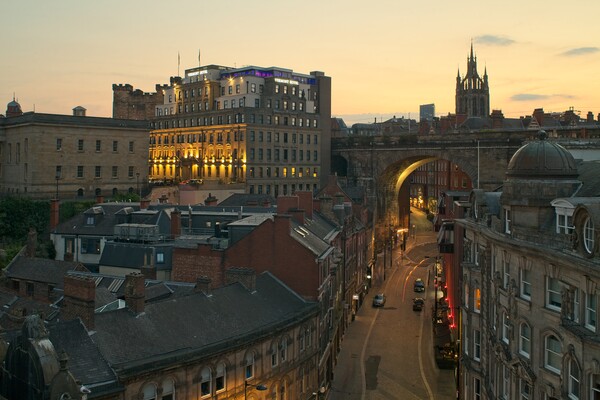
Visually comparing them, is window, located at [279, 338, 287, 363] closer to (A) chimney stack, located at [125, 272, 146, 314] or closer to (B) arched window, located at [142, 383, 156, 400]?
(A) chimney stack, located at [125, 272, 146, 314]

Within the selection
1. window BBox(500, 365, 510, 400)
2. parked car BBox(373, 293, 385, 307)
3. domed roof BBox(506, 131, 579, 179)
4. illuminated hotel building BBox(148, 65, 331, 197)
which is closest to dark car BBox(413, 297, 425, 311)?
parked car BBox(373, 293, 385, 307)

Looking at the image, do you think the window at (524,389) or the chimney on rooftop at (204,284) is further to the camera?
the chimney on rooftop at (204,284)

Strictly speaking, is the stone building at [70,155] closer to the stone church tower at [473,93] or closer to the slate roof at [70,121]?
the slate roof at [70,121]

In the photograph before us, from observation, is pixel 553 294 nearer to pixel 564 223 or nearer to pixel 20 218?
pixel 564 223

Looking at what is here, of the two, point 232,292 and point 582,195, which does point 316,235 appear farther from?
point 582,195

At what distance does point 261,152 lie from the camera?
109 meters

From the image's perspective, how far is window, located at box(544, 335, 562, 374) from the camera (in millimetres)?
25438

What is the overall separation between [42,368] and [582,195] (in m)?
22.7

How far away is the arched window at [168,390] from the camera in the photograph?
2641 centimetres

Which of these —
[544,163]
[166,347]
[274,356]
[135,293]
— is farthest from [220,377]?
[544,163]

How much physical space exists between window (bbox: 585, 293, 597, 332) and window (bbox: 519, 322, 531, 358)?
4898 millimetres

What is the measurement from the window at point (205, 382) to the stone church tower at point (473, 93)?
172m

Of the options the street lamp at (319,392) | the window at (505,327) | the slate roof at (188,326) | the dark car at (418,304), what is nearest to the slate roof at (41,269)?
the slate roof at (188,326)

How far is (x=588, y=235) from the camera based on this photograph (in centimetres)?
2231
